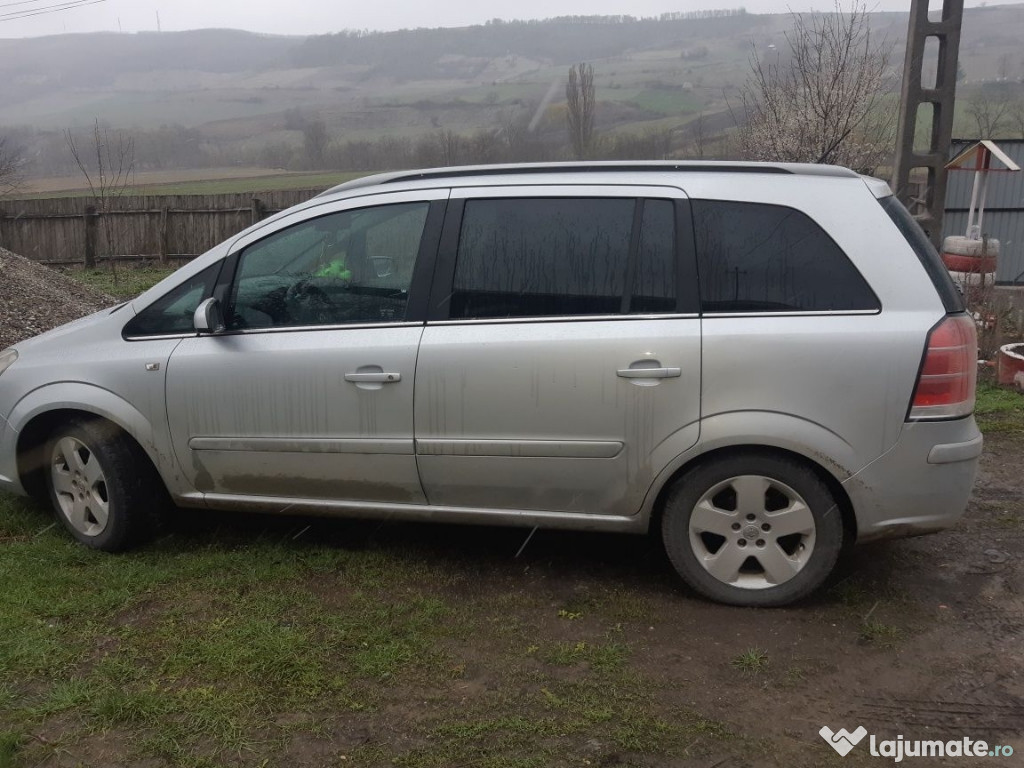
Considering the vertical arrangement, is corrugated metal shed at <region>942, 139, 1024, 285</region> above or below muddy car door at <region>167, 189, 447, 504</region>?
below

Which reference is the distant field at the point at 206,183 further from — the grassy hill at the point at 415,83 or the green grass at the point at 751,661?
the green grass at the point at 751,661

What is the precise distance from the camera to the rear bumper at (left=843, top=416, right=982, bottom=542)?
337 centimetres

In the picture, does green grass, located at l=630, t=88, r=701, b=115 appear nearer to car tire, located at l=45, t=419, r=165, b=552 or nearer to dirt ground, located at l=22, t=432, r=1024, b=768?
dirt ground, located at l=22, t=432, r=1024, b=768

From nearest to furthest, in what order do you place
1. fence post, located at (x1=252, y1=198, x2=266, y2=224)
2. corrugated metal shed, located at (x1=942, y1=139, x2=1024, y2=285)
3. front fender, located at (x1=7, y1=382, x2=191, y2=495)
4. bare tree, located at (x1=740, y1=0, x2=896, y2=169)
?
front fender, located at (x1=7, y1=382, x2=191, y2=495)
bare tree, located at (x1=740, y1=0, x2=896, y2=169)
corrugated metal shed, located at (x1=942, y1=139, x2=1024, y2=285)
fence post, located at (x1=252, y1=198, x2=266, y2=224)

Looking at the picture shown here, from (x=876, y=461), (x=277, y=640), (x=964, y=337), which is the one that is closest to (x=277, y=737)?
(x=277, y=640)

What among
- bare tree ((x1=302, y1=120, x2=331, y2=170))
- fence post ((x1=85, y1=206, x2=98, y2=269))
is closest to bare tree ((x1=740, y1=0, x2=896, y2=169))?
fence post ((x1=85, y1=206, x2=98, y2=269))

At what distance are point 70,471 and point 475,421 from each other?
2.15 meters

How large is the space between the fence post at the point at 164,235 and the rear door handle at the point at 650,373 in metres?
19.6

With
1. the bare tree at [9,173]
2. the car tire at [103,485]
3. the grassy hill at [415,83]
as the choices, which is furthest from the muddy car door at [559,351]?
the bare tree at [9,173]

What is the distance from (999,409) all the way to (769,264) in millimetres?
4403

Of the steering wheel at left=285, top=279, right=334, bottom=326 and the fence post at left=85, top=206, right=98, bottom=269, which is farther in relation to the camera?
the fence post at left=85, top=206, right=98, bottom=269

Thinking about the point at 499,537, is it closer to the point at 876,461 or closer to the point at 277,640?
the point at 277,640

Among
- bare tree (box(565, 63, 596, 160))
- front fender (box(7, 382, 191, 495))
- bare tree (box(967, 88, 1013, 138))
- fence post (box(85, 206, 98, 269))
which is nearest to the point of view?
front fender (box(7, 382, 191, 495))

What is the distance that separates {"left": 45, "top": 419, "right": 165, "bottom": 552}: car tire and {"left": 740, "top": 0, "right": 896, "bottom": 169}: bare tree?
39.5 feet
